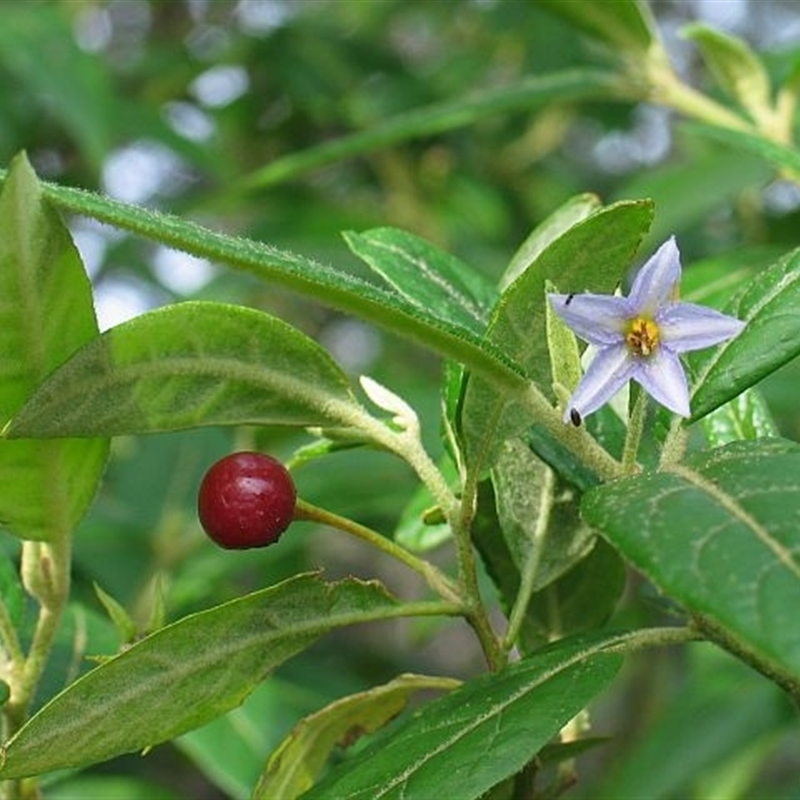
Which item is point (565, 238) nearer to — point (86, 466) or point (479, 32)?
point (86, 466)

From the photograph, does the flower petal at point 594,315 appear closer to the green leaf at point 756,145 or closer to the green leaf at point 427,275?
the green leaf at point 427,275

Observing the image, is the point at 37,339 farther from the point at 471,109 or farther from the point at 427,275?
the point at 471,109

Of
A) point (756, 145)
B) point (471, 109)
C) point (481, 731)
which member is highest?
point (471, 109)

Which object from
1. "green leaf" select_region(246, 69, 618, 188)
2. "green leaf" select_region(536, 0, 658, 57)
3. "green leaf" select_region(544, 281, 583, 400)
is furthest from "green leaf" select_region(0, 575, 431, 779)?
"green leaf" select_region(246, 69, 618, 188)

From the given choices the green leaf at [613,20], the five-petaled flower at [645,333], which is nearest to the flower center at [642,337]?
the five-petaled flower at [645,333]

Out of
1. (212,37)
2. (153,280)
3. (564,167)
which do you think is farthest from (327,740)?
(564,167)

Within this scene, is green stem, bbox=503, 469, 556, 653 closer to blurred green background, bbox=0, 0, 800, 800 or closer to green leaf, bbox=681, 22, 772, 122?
blurred green background, bbox=0, 0, 800, 800

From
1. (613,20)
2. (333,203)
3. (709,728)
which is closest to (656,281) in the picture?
(613,20)
